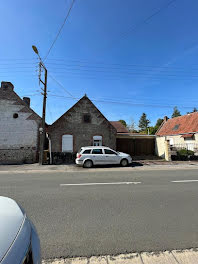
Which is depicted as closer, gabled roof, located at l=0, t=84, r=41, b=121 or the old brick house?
gabled roof, located at l=0, t=84, r=41, b=121

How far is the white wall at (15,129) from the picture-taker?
15273 millimetres

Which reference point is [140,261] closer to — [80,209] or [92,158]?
[80,209]

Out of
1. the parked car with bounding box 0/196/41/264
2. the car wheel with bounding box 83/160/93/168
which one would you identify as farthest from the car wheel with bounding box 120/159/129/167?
the parked car with bounding box 0/196/41/264

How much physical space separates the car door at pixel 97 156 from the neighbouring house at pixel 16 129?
302 inches

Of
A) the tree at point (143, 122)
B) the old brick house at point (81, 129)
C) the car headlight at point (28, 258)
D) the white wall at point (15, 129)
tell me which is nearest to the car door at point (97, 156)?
the old brick house at point (81, 129)

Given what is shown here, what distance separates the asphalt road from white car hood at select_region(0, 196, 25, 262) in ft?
3.67

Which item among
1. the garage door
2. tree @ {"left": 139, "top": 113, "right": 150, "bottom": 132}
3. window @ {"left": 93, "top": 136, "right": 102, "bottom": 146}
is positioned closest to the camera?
the garage door

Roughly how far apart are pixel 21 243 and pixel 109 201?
3.44 metres

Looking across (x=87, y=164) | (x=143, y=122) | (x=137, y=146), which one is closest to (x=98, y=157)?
(x=87, y=164)

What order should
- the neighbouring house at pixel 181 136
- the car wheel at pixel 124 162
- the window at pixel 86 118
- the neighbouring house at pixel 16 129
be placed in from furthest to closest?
the neighbouring house at pixel 181 136 < the window at pixel 86 118 < the neighbouring house at pixel 16 129 < the car wheel at pixel 124 162

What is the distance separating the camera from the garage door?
16.0m

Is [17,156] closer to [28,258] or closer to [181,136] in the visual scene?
[28,258]

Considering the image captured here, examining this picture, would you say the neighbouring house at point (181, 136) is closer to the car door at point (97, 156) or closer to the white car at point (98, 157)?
the white car at point (98, 157)

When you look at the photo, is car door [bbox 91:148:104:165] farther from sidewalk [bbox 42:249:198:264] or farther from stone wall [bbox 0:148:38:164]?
sidewalk [bbox 42:249:198:264]
